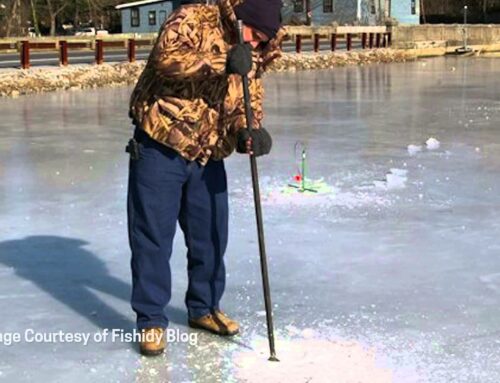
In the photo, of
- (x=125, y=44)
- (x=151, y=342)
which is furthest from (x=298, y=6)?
(x=151, y=342)

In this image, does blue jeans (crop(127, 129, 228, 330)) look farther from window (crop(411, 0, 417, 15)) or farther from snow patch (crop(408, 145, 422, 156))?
window (crop(411, 0, 417, 15))

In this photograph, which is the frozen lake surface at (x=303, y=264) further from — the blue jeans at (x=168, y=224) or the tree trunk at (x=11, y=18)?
the tree trunk at (x=11, y=18)

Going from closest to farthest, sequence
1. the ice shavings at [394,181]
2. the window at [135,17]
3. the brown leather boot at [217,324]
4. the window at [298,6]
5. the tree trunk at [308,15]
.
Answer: the brown leather boot at [217,324] → the ice shavings at [394,181] → the tree trunk at [308,15] → the window at [298,6] → the window at [135,17]

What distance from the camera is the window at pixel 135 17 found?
5800cm

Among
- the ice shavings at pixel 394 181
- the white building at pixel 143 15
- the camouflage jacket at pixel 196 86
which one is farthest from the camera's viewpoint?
the white building at pixel 143 15

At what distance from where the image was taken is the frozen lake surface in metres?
3.23

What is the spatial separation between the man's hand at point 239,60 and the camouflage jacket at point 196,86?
0.04 m

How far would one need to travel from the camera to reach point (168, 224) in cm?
325

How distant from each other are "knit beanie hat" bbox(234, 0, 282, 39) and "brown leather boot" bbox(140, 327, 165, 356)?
1.21 m

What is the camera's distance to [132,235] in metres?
3.23

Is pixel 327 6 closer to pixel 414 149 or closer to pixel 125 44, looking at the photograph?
pixel 125 44

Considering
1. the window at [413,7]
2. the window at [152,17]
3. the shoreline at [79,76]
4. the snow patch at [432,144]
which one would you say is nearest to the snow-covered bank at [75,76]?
the shoreline at [79,76]

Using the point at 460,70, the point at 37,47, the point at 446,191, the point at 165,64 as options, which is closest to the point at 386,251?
the point at 446,191

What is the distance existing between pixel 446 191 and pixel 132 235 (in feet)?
12.0
